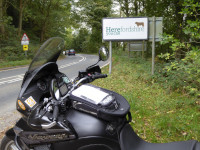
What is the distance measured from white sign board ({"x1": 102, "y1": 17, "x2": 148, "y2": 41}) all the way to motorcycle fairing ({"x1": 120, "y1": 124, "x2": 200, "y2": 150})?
8.19 meters

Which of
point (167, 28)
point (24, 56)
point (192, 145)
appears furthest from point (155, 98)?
point (24, 56)

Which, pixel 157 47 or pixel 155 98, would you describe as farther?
pixel 157 47

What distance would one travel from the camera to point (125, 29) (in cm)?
963

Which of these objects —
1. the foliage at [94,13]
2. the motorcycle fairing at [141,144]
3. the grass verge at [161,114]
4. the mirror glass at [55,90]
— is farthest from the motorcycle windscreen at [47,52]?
the foliage at [94,13]

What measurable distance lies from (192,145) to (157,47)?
1150 cm

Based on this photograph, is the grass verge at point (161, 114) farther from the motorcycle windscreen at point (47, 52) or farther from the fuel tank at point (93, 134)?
the motorcycle windscreen at point (47, 52)

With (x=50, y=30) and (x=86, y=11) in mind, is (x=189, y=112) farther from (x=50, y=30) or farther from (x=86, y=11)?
(x=86, y=11)

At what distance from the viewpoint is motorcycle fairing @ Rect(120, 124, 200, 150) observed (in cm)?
154

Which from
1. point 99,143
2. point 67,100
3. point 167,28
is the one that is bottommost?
point 99,143

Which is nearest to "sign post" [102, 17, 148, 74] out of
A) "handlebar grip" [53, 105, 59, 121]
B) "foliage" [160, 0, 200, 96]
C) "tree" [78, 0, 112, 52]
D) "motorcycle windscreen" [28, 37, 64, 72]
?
"foliage" [160, 0, 200, 96]

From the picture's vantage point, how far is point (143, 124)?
4074 mm

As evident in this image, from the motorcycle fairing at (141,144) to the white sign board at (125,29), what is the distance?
8186mm

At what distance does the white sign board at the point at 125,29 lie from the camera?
9.41m

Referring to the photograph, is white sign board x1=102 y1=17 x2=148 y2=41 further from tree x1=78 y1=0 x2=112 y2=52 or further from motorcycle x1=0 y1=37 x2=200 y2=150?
tree x1=78 y1=0 x2=112 y2=52
